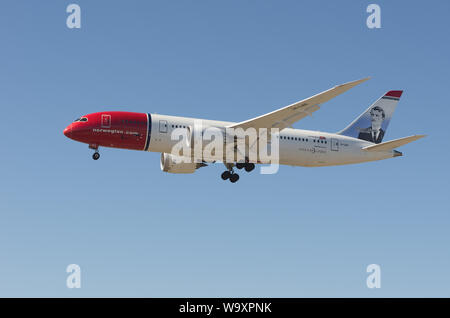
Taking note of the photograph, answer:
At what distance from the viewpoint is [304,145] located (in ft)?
149

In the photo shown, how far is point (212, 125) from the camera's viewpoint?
43.1 metres

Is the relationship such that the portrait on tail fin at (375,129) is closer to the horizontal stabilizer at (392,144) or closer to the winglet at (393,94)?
the winglet at (393,94)

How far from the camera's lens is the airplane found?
41.7 m

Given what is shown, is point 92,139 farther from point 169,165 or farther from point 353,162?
point 353,162

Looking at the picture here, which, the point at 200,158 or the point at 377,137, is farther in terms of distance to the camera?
the point at 377,137

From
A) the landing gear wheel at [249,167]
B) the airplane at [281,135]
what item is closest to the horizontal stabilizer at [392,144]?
the airplane at [281,135]

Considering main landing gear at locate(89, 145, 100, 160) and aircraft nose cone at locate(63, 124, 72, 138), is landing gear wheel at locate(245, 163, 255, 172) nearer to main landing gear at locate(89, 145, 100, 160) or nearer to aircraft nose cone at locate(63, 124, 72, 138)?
main landing gear at locate(89, 145, 100, 160)

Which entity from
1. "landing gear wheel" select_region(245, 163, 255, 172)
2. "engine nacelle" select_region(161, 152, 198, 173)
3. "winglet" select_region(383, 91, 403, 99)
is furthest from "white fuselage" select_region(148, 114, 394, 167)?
"winglet" select_region(383, 91, 403, 99)

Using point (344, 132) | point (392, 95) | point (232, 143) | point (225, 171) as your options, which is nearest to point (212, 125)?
point (232, 143)

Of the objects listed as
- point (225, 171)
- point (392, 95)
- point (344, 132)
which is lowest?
point (225, 171)

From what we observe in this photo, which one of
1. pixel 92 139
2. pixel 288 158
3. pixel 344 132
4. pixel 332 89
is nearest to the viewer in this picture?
pixel 332 89

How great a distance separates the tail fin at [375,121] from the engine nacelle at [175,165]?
36.4 ft

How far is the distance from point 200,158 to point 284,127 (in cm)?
582

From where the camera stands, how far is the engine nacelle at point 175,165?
4834 centimetres
